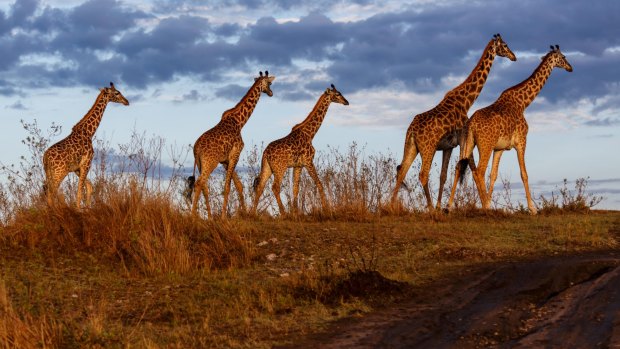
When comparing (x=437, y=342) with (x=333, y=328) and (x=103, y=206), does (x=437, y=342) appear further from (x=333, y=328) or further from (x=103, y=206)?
(x=103, y=206)

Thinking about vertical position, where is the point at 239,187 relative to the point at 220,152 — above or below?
below

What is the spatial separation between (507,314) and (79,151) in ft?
37.9

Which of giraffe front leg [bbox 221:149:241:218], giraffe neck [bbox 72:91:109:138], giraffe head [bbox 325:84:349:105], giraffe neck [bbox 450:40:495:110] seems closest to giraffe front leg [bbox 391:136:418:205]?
giraffe neck [bbox 450:40:495:110]

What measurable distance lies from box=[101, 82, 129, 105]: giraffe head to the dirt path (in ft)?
36.7

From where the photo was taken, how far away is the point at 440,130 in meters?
16.3

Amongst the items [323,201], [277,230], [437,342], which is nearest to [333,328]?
[437,342]

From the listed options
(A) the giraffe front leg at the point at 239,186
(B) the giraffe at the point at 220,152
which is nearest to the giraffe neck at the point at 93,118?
(B) the giraffe at the point at 220,152

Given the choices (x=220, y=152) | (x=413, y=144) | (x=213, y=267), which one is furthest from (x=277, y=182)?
(x=213, y=267)

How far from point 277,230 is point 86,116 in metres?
7.13

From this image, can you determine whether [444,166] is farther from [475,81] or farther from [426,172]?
[475,81]

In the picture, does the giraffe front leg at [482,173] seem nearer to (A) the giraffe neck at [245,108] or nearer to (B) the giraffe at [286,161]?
(B) the giraffe at [286,161]

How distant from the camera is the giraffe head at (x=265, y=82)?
1842 centimetres

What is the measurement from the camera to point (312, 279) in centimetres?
920

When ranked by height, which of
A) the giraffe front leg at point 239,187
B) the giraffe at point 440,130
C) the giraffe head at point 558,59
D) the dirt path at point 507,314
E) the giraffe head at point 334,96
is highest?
the giraffe head at point 558,59
